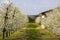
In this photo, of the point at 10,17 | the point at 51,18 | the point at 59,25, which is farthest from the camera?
the point at 10,17

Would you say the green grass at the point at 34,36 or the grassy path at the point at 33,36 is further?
the grassy path at the point at 33,36

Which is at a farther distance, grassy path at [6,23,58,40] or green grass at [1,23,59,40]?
grassy path at [6,23,58,40]

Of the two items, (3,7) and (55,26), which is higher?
(3,7)

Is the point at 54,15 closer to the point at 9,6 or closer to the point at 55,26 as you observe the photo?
the point at 55,26

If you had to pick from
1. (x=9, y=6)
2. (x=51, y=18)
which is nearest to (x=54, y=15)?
(x=51, y=18)

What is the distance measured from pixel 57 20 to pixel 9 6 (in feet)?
46.2

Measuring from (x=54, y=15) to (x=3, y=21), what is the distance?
1347 centimetres

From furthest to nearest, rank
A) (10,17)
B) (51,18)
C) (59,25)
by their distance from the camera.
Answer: (10,17), (51,18), (59,25)

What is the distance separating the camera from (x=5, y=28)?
61781 millimetres

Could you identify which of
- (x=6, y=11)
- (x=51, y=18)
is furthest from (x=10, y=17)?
(x=51, y=18)

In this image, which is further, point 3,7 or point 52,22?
point 3,7

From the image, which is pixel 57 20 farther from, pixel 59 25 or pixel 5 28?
pixel 5 28

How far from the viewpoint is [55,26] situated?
55.5m

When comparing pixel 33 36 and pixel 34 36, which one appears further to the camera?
pixel 34 36
